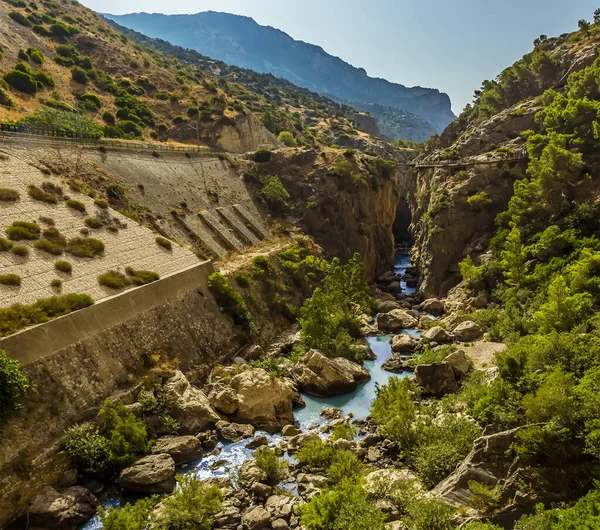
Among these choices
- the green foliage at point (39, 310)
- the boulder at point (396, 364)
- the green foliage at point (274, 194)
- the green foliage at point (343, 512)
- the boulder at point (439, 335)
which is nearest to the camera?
the green foliage at point (343, 512)

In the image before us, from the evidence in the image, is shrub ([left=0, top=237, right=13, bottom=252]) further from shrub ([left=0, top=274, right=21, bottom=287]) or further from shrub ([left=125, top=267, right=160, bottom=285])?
shrub ([left=125, top=267, right=160, bottom=285])

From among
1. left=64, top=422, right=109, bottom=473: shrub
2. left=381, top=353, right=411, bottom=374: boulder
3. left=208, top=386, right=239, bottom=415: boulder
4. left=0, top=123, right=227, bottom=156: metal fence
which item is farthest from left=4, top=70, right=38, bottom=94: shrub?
left=381, top=353, right=411, bottom=374: boulder

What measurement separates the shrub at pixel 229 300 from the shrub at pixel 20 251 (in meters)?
16.9

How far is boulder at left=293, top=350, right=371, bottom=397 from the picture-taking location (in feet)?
129

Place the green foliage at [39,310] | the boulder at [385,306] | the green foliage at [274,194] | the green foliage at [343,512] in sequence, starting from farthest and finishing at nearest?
1. the green foliage at [274,194]
2. the boulder at [385,306]
3. the green foliage at [39,310]
4. the green foliage at [343,512]

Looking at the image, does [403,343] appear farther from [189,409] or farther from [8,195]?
[8,195]

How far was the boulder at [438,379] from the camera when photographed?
36719 millimetres

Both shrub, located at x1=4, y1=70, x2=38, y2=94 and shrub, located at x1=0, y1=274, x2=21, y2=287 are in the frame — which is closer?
shrub, located at x1=0, y1=274, x2=21, y2=287

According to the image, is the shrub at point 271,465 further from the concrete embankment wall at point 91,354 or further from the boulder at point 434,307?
the boulder at point 434,307

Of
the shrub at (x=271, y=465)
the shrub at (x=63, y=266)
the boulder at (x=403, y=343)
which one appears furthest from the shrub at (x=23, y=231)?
the boulder at (x=403, y=343)

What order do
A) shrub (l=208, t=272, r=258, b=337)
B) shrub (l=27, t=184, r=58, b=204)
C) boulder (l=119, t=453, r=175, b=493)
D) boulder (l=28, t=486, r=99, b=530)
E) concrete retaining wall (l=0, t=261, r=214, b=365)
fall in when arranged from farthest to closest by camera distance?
shrub (l=208, t=272, r=258, b=337), shrub (l=27, t=184, r=58, b=204), concrete retaining wall (l=0, t=261, r=214, b=365), boulder (l=119, t=453, r=175, b=493), boulder (l=28, t=486, r=99, b=530)

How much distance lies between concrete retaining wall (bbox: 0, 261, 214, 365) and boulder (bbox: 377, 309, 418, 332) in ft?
83.1

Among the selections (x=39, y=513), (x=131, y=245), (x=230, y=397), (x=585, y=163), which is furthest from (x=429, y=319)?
(x=39, y=513)

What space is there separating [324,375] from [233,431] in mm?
11025
